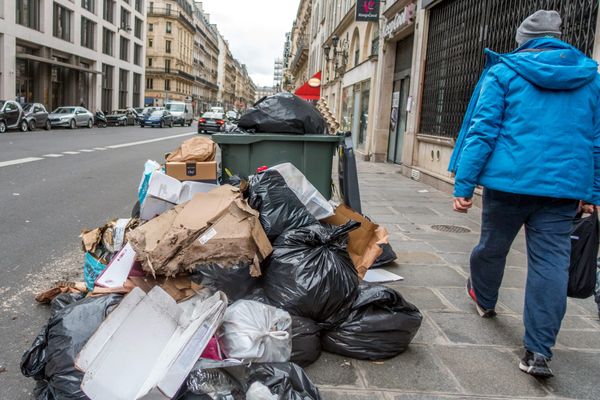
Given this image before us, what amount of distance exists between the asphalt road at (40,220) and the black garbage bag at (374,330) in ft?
4.98

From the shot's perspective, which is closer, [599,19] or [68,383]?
[68,383]

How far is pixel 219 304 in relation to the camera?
2461mm

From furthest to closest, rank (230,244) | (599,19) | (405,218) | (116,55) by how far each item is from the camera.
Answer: (116,55) < (405,218) < (599,19) < (230,244)

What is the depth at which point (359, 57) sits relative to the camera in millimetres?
20781

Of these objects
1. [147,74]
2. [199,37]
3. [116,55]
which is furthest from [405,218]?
[199,37]

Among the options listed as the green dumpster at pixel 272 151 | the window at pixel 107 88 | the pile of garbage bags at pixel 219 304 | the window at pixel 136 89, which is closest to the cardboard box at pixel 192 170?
the pile of garbage bags at pixel 219 304

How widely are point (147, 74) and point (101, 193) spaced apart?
76760 mm

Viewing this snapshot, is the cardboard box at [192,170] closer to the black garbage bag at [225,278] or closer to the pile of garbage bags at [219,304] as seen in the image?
the pile of garbage bags at [219,304]

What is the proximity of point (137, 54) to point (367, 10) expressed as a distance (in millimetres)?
45511

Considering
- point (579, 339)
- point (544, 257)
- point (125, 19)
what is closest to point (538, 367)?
point (544, 257)

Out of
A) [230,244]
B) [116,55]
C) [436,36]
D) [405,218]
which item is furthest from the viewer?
[116,55]

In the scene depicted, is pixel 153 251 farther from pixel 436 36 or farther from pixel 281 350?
pixel 436 36

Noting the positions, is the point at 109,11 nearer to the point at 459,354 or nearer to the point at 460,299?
the point at 460,299

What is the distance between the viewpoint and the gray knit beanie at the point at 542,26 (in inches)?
112
